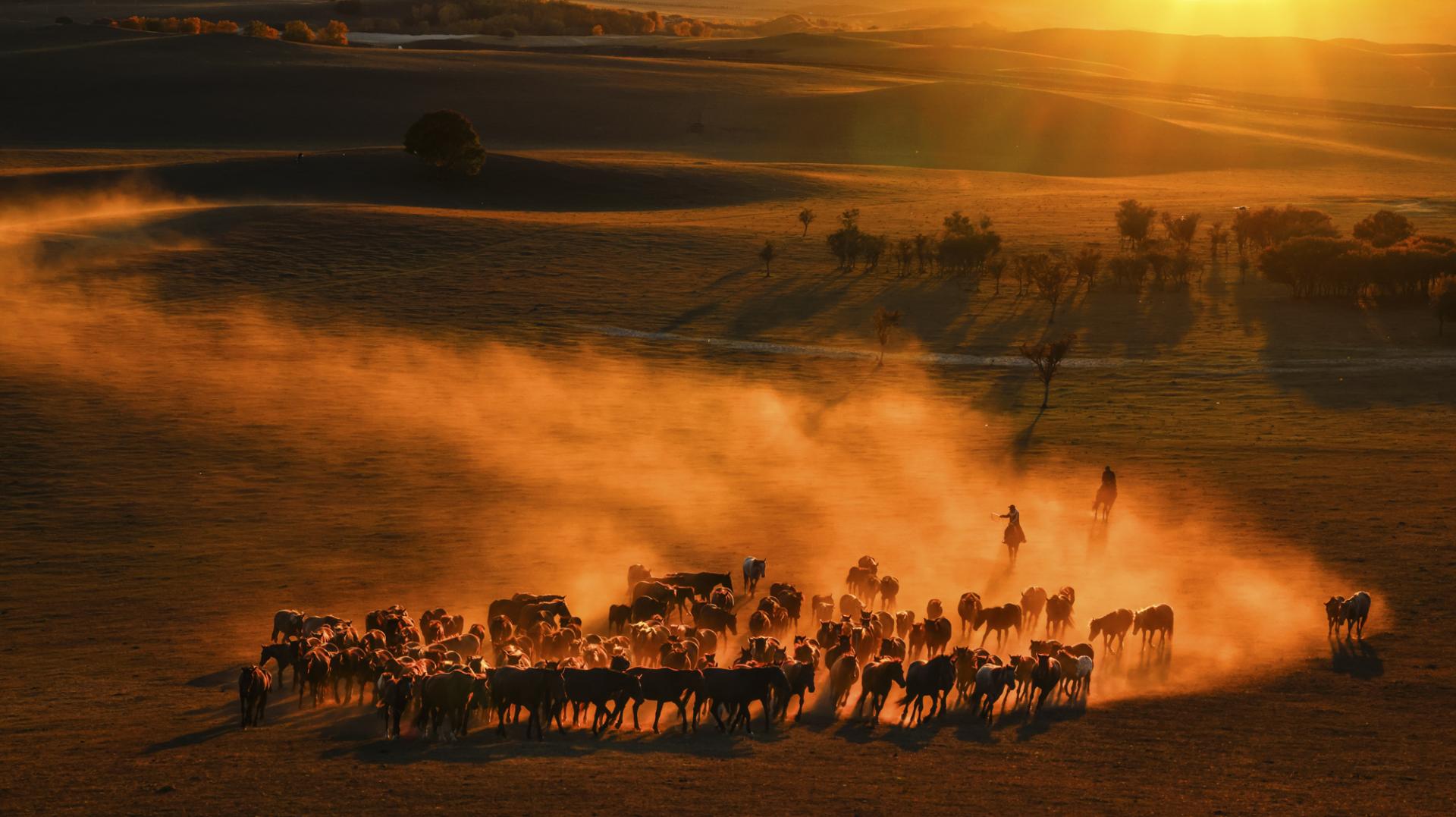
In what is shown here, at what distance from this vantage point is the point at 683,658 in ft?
73.9

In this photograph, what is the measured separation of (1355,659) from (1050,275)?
3873cm

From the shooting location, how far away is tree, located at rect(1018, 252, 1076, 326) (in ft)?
199

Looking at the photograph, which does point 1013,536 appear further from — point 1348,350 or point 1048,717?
point 1348,350

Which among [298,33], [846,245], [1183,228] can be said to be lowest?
[846,245]

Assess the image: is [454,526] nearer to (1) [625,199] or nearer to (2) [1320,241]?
(2) [1320,241]

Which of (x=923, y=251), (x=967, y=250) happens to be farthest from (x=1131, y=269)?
A: (x=923, y=251)

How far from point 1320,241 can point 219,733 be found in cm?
5685

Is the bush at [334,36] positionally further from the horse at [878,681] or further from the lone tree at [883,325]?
the horse at [878,681]

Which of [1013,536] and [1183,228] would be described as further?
[1183,228]

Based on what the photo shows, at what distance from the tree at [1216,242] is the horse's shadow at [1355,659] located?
5146cm

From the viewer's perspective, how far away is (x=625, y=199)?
87938mm

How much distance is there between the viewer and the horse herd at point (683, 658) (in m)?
20.9

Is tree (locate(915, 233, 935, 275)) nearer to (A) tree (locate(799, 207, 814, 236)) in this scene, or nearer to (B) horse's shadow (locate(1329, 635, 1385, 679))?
(A) tree (locate(799, 207, 814, 236))

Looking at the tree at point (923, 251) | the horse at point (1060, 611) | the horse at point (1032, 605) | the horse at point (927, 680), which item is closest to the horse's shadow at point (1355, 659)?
the horse at point (1060, 611)
